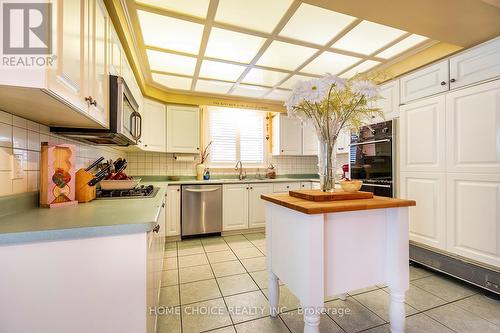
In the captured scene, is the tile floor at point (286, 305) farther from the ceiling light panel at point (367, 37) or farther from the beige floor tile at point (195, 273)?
the ceiling light panel at point (367, 37)

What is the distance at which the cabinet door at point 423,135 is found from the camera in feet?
6.91

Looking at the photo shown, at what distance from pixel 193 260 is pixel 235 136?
7.69 feet

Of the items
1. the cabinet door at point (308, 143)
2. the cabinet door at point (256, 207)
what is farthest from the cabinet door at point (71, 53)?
the cabinet door at point (308, 143)

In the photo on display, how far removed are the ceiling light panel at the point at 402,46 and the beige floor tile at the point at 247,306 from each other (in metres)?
2.76

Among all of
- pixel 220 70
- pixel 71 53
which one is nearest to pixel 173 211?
pixel 220 70

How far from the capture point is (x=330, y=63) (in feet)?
8.75

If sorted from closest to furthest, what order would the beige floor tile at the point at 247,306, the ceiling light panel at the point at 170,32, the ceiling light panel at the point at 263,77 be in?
1. the beige floor tile at the point at 247,306
2. the ceiling light panel at the point at 170,32
3. the ceiling light panel at the point at 263,77

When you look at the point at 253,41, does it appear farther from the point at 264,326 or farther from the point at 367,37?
the point at 264,326

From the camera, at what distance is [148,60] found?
2553 mm

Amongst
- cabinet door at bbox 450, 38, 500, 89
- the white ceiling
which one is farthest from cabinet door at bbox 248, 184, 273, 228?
cabinet door at bbox 450, 38, 500, 89

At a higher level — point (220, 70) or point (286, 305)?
point (220, 70)

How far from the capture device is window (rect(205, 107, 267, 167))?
4.04 m

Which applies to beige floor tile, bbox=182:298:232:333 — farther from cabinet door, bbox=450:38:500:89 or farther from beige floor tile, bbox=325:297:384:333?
cabinet door, bbox=450:38:500:89

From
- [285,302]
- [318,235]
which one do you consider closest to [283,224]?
[318,235]
